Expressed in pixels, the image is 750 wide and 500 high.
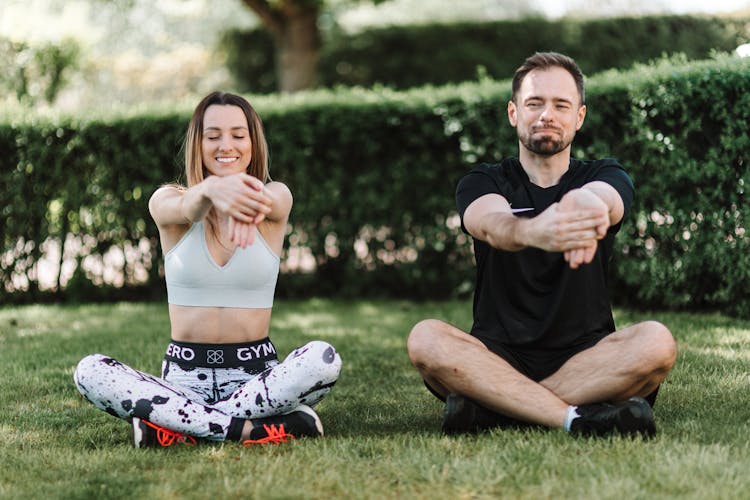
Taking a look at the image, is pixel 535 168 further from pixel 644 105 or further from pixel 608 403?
pixel 644 105

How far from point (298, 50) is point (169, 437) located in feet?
38.6

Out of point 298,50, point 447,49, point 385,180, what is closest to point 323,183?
point 385,180

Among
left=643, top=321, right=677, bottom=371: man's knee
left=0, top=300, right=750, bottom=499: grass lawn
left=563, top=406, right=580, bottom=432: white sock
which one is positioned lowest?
left=0, top=300, right=750, bottom=499: grass lawn

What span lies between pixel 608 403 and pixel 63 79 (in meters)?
12.1

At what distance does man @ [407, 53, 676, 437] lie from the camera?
11.6 feet

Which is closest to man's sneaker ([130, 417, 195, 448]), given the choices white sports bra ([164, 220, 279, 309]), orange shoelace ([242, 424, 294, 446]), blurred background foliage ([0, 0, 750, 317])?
orange shoelace ([242, 424, 294, 446])

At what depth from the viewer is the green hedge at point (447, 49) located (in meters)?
15.7

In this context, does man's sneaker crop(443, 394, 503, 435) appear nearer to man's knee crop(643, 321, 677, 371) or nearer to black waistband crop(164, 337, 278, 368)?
man's knee crop(643, 321, 677, 371)

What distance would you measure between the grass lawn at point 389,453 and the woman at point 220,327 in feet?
0.46

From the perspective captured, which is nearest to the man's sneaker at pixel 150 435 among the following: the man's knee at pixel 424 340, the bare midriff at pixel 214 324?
the bare midriff at pixel 214 324

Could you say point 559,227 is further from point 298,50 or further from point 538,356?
point 298,50

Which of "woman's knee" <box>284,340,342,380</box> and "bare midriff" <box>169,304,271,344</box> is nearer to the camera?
"woman's knee" <box>284,340,342,380</box>

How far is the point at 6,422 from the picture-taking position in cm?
409

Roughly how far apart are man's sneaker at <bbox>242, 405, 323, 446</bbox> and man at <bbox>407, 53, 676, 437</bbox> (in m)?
0.54
